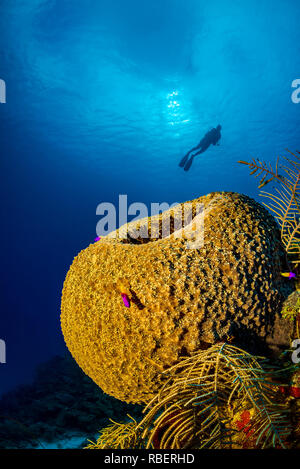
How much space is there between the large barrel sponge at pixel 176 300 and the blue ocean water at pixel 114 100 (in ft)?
75.6

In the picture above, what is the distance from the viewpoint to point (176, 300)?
1726 millimetres

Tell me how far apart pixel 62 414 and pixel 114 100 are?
31689 millimetres

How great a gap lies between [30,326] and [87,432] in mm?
42494

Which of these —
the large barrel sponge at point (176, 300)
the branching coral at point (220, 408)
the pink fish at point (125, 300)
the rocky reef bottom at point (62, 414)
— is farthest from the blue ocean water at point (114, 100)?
the branching coral at point (220, 408)

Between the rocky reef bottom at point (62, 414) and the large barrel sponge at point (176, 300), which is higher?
the large barrel sponge at point (176, 300)

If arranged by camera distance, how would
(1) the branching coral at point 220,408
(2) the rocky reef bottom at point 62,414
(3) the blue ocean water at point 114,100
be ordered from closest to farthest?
(1) the branching coral at point 220,408
(2) the rocky reef bottom at point 62,414
(3) the blue ocean water at point 114,100

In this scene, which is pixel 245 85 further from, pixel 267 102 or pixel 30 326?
pixel 30 326

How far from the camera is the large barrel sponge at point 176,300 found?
1.73 meters

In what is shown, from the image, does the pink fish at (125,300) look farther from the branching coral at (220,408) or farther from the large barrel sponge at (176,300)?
the branching coral at (220,408)

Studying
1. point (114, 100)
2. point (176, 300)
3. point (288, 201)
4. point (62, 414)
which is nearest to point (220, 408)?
point (176, 300)

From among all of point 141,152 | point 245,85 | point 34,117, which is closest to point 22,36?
point 34,117

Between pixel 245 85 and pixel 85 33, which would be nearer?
pixel 85 33

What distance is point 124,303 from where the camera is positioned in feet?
5.94

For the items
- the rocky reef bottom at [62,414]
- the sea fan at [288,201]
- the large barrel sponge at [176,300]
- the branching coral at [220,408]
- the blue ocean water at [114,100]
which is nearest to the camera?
the branching coral at [220,408]
